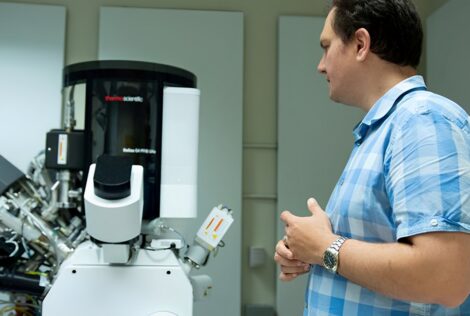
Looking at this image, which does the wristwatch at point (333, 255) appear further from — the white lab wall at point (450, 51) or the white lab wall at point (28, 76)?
the white lab wall at point (28, 76)

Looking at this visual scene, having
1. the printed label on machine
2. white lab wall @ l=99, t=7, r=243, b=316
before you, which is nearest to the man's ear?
the printed label on machine

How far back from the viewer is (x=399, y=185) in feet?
2.64

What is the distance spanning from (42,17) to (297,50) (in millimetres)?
1666

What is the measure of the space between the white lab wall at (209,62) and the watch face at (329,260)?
2.12 m

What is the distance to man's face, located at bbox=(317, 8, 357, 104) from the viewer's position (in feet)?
3.39

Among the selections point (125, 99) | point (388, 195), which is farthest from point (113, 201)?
point (388, 195)

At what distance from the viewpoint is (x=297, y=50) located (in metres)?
3.14

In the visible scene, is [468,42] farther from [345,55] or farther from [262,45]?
[345,55]

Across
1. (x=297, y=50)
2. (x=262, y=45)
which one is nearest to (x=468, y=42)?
(x=297, y=50)

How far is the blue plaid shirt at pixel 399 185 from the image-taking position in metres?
0.76

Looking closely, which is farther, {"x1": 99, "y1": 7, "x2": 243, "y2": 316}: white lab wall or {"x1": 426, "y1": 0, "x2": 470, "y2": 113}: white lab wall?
{"x1": 99, "y1": 7, "x2": 243, "y2": 316}: white lab wall

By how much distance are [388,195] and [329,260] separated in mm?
162

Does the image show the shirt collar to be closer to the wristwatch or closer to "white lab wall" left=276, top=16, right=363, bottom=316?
the wristwatch

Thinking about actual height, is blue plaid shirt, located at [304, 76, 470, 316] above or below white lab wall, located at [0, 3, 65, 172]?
below
